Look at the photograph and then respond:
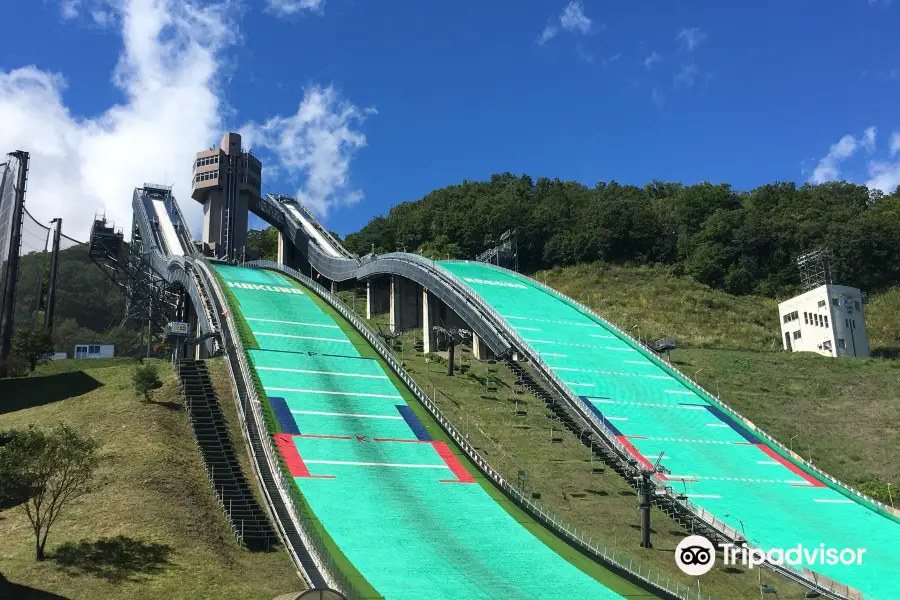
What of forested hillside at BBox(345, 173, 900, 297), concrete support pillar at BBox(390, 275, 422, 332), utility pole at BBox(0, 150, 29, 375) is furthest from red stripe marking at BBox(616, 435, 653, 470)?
forested hillside at BBox(345, 173, 900, 297)

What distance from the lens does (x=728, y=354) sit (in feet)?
249

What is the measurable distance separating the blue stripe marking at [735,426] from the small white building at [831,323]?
23.2 meters

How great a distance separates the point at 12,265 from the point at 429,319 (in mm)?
36098

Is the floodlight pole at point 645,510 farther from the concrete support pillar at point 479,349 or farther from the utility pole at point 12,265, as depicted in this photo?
the utility pole at point 12,265

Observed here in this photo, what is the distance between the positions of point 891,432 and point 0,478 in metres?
54.0

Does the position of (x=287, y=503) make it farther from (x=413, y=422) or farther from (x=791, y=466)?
(x=791, y=466)

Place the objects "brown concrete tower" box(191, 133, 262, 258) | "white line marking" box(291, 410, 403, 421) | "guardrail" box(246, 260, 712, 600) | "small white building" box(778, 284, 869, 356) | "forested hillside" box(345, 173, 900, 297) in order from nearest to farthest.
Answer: "guardrail" box(246, 260, 712, 600) → "white line marking" box(291, 410, 403, 421) → "small white building" box(778, 284, 869, 356) → "forested hillside" box(345, 173, 900, 297) → "brown concrete tower" box(191, 133, 262, 258)

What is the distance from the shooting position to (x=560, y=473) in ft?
153

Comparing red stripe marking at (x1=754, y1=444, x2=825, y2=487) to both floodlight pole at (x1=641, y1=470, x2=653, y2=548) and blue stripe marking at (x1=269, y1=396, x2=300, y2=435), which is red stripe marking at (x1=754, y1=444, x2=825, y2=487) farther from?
blue stripe marking at (x1=269, y1=396, x2=300, y2=435)

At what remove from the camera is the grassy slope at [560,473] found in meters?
36.4

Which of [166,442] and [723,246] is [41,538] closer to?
[166,442]

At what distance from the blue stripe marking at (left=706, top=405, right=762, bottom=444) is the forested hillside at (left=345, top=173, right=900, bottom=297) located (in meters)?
49.4

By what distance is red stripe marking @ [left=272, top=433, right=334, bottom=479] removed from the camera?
42562 millimetres

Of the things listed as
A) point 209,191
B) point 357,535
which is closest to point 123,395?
point 357,535
